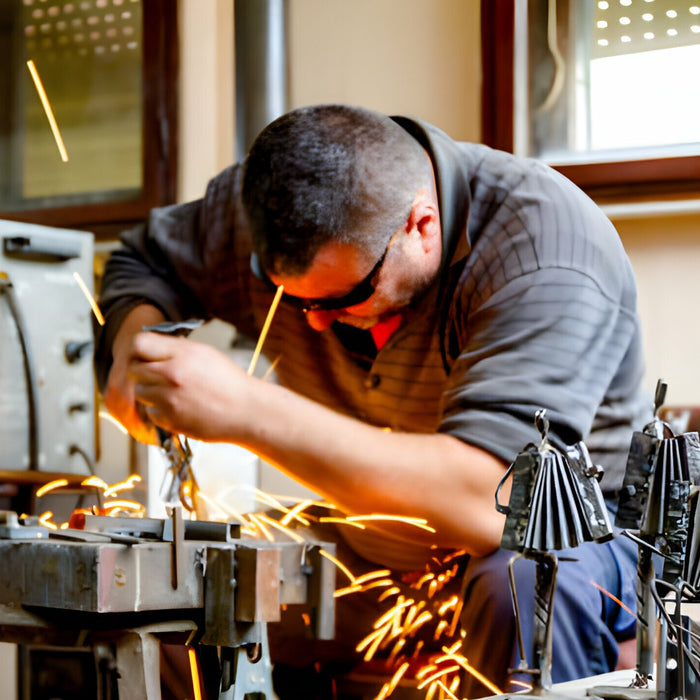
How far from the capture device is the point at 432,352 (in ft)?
5.49

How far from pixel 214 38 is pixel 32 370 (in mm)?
828

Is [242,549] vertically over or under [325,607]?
over

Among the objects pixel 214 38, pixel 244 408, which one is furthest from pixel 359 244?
pixel 214 38

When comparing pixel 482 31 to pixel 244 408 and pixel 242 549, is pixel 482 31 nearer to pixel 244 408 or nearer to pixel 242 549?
pixel 244 408

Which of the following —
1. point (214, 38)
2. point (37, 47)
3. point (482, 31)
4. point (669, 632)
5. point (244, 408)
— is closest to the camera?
point (669, 632)

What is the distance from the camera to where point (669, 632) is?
34.9 inches

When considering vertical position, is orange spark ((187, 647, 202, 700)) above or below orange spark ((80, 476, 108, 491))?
below

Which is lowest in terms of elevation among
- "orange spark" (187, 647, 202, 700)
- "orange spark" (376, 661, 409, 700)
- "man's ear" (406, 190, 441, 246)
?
"orange spark" (376, 661, 409, 700)

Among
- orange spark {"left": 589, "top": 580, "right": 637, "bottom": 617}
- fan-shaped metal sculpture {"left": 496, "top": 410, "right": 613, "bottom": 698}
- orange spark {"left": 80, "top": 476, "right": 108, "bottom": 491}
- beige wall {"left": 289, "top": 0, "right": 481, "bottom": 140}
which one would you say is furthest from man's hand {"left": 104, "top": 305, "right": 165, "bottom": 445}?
fan-shaped metal sculpture {"left": 496, "top": 410, "right": 613, "bottom": 698}

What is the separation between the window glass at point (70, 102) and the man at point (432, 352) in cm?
88

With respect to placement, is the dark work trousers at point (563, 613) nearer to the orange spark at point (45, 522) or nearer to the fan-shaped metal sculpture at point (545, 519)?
the fan-shaped metal sculpture at point (545, 519)

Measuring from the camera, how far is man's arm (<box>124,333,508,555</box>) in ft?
4.60

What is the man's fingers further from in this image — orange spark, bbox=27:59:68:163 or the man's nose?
orange spark, bbox=27:59:68:163

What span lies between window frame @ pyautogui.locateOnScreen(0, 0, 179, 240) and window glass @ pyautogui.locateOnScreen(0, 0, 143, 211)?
4 cm
